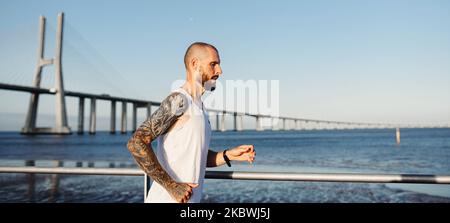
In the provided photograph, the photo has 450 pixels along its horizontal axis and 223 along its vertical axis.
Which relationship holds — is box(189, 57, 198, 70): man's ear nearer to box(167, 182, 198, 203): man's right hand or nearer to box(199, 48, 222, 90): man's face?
box(199, 48, 222, 90): man's face

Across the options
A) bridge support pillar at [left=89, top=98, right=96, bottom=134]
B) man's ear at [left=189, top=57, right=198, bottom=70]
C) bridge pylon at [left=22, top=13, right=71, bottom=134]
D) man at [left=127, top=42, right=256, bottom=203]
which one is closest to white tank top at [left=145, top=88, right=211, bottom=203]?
man at [left=127, top=42, right=256, bottom=203]

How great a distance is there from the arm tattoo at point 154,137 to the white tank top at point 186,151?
39mm

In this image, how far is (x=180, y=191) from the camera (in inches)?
50.3

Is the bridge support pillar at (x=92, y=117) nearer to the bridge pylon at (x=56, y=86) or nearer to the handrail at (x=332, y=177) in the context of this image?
the bridge pylon at (x=56, y=86)

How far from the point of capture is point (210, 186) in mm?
8961

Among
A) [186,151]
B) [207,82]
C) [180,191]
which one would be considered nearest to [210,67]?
[207,82]

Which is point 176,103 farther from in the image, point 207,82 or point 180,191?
point 180,191

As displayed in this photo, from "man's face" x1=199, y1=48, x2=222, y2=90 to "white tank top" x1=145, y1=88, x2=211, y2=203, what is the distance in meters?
0.10

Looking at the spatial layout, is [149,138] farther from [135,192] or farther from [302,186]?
[302,186]

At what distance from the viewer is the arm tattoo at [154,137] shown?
1.26m

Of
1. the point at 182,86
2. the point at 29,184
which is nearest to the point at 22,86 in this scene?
the point at 29,184

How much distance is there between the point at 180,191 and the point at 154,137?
21 centimetres

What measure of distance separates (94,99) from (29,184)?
188 feet

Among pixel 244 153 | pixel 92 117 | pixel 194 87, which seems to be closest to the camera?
pixel 194 87
